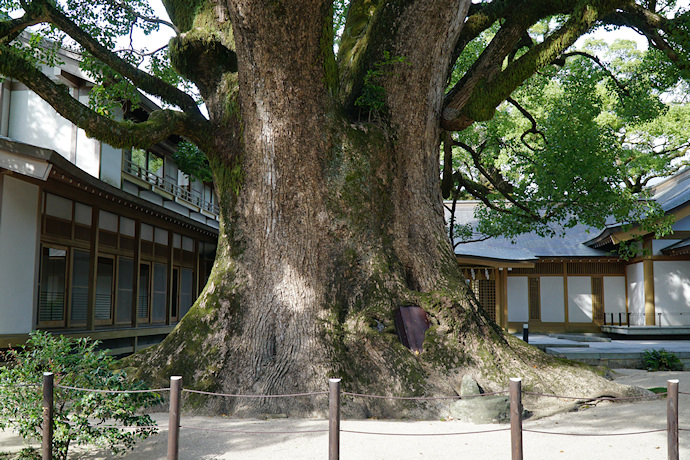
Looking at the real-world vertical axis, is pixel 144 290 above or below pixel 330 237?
below

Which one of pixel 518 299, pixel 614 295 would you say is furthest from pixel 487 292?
pixel 614 295

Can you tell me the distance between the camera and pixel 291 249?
7.64m

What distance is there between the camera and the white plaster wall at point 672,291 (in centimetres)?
1962

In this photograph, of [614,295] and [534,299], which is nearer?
[614,295]

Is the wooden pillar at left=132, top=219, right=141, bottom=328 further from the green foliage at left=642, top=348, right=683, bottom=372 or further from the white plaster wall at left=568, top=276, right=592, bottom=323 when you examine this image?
the white plaster wall at left=568, top=276, right=592, bottom=323

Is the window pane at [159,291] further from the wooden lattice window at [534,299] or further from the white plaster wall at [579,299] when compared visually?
the white plaster wall at [579,299]

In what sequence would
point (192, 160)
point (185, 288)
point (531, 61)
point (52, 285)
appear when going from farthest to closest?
point (185, 288)
point (192, 160)
point (52, 285)
point (531, 61)

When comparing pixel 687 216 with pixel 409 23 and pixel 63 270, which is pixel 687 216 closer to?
pixel 409 23

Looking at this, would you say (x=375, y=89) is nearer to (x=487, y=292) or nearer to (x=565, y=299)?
(x=487, y=292)

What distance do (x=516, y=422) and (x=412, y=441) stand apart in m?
1.58

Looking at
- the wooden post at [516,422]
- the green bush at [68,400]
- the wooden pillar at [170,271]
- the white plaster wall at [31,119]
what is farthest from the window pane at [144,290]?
the wooden post at [516,422]

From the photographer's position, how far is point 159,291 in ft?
51.2

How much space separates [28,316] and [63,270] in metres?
1.57

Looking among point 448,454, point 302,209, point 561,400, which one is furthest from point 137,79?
point 561,400
